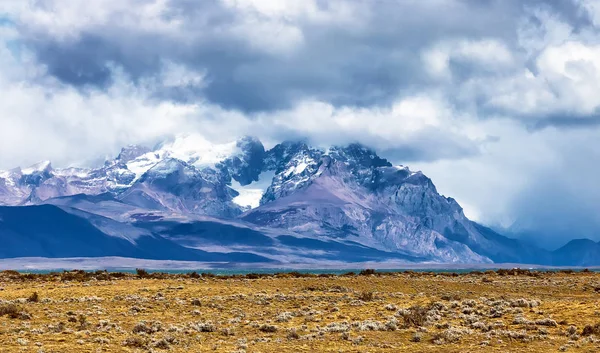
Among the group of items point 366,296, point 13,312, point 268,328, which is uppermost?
point 366,296

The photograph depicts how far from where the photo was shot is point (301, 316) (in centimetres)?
5394

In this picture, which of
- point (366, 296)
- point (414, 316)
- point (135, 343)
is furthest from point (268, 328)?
point (366, 296)

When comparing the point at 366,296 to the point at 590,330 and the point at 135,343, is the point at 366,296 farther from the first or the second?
the point at 135,343

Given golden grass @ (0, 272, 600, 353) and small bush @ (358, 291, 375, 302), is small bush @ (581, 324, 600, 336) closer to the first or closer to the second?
golden grass @ (0, 272, 600, 353)

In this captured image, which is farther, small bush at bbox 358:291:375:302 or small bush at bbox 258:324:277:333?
small bush at bbox 358:291:375:302

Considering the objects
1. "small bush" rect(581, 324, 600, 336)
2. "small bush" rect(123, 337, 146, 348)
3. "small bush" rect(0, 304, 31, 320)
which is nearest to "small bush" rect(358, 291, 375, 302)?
"small bush" rect(581, 324, 600, 336)

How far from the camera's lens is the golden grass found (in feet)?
145

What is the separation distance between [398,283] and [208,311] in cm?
2008

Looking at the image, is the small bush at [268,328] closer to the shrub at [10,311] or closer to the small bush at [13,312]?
the small bush at [13,312]

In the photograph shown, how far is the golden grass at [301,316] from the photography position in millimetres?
44281

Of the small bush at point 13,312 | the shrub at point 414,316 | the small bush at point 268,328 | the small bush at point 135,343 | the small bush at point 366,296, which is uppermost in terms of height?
the small bush at point 366,296

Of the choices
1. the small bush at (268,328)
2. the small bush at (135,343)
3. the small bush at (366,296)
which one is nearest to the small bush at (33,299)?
the small bush at (135,343)

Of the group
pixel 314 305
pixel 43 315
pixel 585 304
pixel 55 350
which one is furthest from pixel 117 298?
pixel 585 304

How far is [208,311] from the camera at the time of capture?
5559 cm
